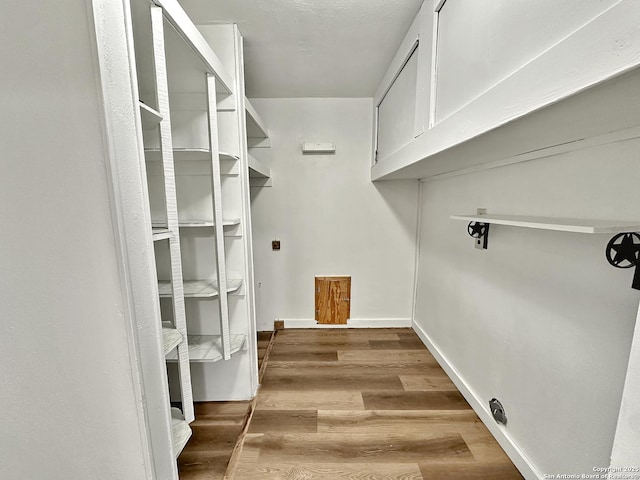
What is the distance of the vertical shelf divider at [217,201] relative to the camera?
1.22 m

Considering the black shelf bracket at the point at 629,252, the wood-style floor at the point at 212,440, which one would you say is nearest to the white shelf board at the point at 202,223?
the wood-style floor at the point at 212,440

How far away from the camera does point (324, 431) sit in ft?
4.84

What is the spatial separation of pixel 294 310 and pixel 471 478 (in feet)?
6.21

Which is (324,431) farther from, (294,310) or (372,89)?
(372,89)

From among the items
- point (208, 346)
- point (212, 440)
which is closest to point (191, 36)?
point (208, 346)

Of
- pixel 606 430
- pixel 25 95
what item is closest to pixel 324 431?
pixel 606 430

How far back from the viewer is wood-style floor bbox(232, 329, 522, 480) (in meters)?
1.27

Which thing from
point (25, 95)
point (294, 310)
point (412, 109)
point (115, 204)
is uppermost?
point (412, 109)

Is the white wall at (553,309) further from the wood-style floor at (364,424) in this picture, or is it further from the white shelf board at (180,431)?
the white shelf board at (180,431)

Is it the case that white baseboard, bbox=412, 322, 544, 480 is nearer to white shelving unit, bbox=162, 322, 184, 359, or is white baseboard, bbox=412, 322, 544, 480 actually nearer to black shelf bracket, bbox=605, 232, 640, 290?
black shelf bracket, bbox=605, 232, 640, 290

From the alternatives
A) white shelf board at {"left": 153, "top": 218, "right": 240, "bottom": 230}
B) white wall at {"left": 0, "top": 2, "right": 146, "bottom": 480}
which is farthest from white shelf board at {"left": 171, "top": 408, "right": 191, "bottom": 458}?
white shelf board at {"left": 153, "top": 218, "right": 240, "bottom": 230}

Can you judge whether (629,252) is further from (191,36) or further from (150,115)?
(191,36)

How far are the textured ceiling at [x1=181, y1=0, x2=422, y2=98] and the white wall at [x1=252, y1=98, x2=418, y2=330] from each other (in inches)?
14.7

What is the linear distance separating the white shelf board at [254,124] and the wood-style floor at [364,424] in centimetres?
206
